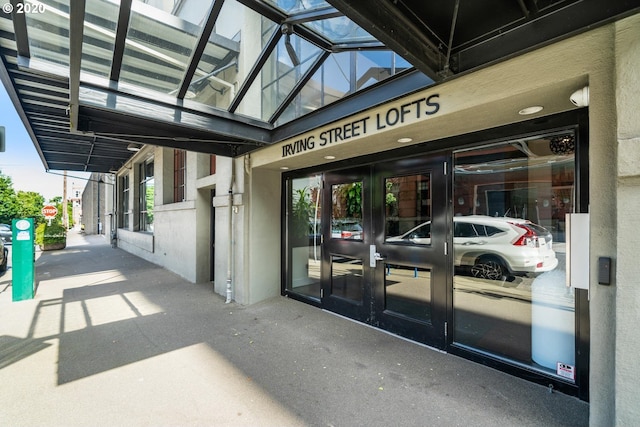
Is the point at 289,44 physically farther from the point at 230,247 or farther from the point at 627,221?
the point at 230,247

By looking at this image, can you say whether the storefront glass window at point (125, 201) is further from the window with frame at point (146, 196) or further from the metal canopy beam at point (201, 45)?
the metal canopy beam at point (201, 45)

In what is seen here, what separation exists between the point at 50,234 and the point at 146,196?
664cm

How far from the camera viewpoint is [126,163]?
559 inches

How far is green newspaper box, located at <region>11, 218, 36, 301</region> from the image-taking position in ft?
19.4

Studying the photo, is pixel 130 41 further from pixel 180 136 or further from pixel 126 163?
pixel 126 163

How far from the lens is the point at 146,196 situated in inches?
498

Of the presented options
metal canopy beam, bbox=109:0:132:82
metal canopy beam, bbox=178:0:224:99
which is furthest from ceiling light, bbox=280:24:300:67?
metal canopy beam, bbox=109:0:132:82

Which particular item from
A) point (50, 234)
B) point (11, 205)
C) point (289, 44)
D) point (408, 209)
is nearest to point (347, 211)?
point (408, 209)

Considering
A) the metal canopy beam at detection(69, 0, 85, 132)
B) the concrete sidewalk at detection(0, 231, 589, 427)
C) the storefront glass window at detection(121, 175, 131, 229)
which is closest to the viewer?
the metal canopy beam at detection(69, 0, 85, 132)

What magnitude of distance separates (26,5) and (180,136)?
2143mm

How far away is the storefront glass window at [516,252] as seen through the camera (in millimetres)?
2980

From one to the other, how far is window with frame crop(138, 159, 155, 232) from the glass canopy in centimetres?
884

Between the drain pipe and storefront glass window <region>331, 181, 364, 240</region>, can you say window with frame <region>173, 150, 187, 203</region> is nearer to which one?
the drain pipe

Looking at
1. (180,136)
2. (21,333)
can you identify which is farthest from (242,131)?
(21,333)
